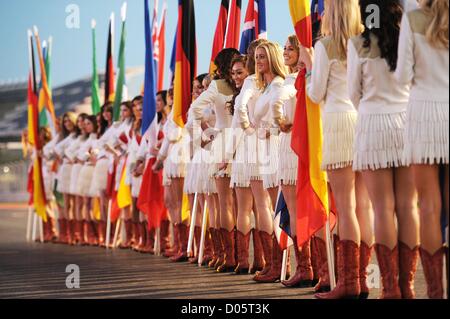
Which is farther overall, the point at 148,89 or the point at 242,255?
the point at 148,89

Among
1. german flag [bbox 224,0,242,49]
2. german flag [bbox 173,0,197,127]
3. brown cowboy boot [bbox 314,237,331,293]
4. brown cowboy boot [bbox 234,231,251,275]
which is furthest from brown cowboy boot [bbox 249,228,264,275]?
german flag [bbox 224,0,242,49]

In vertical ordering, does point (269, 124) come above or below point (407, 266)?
above

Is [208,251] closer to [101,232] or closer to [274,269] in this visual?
[274,269]

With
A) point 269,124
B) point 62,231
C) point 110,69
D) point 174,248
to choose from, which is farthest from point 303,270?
point 110,69

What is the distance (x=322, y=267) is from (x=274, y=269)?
3.60 ft

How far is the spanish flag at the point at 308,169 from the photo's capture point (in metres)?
6.83

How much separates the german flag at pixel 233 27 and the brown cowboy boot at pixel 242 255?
2.81 metres

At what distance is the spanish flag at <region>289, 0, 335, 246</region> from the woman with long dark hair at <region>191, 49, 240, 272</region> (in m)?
2.20

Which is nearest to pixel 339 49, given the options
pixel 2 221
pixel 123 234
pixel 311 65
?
pixel 311 65

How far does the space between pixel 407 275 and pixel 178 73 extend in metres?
6.29

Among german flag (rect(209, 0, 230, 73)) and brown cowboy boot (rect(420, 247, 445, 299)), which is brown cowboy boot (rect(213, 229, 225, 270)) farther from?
brown cowboy boot (rect(420, 247, 445, 299))

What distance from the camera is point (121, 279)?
834 cm

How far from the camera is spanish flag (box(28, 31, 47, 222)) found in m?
15.7
